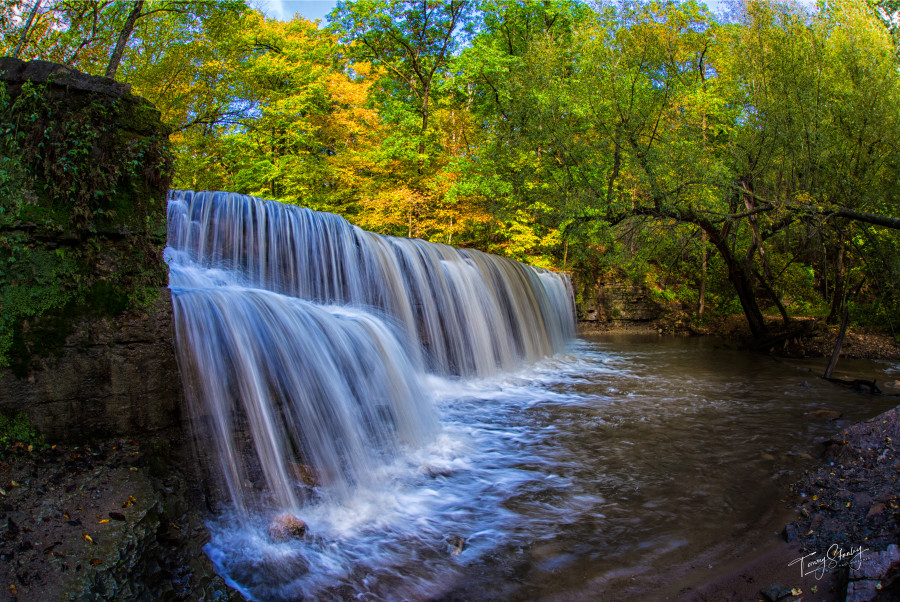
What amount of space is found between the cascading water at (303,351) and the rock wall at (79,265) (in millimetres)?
375

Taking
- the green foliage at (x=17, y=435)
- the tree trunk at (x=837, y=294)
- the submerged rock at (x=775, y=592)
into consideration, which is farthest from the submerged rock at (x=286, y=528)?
the tree trunk at (x=837, y=294)

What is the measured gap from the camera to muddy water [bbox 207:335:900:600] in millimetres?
3084

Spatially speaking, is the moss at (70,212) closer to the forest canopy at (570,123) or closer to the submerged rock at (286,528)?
the forest canopy at (570,123)

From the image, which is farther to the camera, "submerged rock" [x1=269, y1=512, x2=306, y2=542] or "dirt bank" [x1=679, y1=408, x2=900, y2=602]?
"submerged rock" [x1=269, y1=512, x2=306, y2=542]

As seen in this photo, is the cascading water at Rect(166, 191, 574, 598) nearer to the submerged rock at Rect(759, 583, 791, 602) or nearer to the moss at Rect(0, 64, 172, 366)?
the moss at Rect(0, 64, 172, 366)

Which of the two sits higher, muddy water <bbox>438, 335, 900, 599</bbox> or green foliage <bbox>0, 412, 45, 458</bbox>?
green foliage <bbox>0, 412, 45, 458</bbox>

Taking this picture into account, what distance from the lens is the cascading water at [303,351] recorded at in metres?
3.80

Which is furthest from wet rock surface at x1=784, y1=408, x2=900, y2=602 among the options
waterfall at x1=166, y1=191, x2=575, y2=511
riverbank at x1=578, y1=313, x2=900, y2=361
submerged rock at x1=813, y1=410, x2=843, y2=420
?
riverbank at x1=578, y1=313, x2=900, y2=361

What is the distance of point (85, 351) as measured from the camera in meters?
3.28

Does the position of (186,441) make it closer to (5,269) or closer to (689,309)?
(5,269)

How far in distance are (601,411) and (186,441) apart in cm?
551

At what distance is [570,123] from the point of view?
1115cm

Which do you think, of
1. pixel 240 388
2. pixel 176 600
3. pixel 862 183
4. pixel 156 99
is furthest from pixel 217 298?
pixel 156 99

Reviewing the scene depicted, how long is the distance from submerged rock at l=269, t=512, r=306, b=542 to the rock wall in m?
1.07
